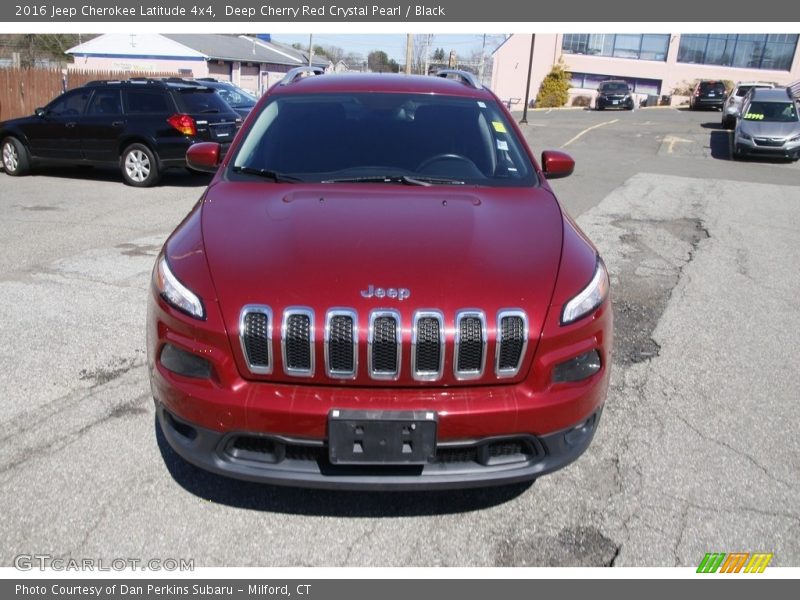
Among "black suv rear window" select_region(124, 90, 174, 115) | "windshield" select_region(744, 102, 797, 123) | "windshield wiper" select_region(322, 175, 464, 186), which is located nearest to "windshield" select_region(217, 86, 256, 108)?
"black suv rear window" select_region(124, 90, 174, 115)

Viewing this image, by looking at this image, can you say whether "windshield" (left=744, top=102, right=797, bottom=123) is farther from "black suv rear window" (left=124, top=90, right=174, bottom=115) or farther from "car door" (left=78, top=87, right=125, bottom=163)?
"car door" (left=78, top=87, right=125, bottom=163)

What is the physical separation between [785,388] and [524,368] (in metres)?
2.52

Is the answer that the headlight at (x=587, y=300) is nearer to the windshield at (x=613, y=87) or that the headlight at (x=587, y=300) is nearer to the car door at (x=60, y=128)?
the car door at (x=60, y=128)

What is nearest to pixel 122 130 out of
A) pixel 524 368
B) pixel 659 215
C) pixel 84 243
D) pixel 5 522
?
pixel 84 243

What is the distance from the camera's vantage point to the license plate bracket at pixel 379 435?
228cm

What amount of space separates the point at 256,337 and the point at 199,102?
31.9ft

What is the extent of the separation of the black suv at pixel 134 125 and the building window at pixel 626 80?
4290cm

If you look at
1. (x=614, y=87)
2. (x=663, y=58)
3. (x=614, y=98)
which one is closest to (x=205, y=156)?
(x=614, y=98)

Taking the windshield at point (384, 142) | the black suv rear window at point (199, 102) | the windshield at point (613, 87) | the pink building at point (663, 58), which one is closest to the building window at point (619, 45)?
the pink building at point (663, 58)

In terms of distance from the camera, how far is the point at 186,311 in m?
2.48

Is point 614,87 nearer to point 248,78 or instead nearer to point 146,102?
point 248,78

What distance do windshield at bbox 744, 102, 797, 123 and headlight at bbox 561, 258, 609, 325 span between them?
1804 centimetres

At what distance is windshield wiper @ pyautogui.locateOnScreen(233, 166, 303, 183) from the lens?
3420 millimetres

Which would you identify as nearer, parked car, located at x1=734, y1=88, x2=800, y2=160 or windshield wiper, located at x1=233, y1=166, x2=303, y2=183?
windshield wiper, located at x1=233, y1=166, x2=303, y2=183
